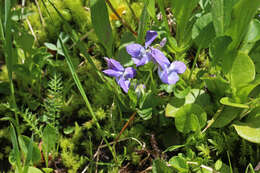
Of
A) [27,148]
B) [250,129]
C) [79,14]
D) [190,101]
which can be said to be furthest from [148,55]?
[79,14]

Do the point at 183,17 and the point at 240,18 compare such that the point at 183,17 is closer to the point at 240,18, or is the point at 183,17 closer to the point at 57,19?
the point at 240,18

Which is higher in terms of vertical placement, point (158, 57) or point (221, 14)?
point (221, 14)

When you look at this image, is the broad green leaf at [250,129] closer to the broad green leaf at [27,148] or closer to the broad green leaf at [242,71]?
the broad green leaf at [242,71]

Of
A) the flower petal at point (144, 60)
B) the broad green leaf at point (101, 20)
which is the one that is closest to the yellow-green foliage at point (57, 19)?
the broad green leaf at point (101, 20)

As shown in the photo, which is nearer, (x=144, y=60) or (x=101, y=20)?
(x=144, y=60)

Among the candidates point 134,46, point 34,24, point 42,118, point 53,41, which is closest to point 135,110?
point 134,46

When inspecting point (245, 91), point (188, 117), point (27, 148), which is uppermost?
point (245, 91)

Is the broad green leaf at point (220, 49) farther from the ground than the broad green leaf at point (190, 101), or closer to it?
farther from the ground

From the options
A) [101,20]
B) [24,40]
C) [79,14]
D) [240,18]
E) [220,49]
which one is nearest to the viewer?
[240,18]
